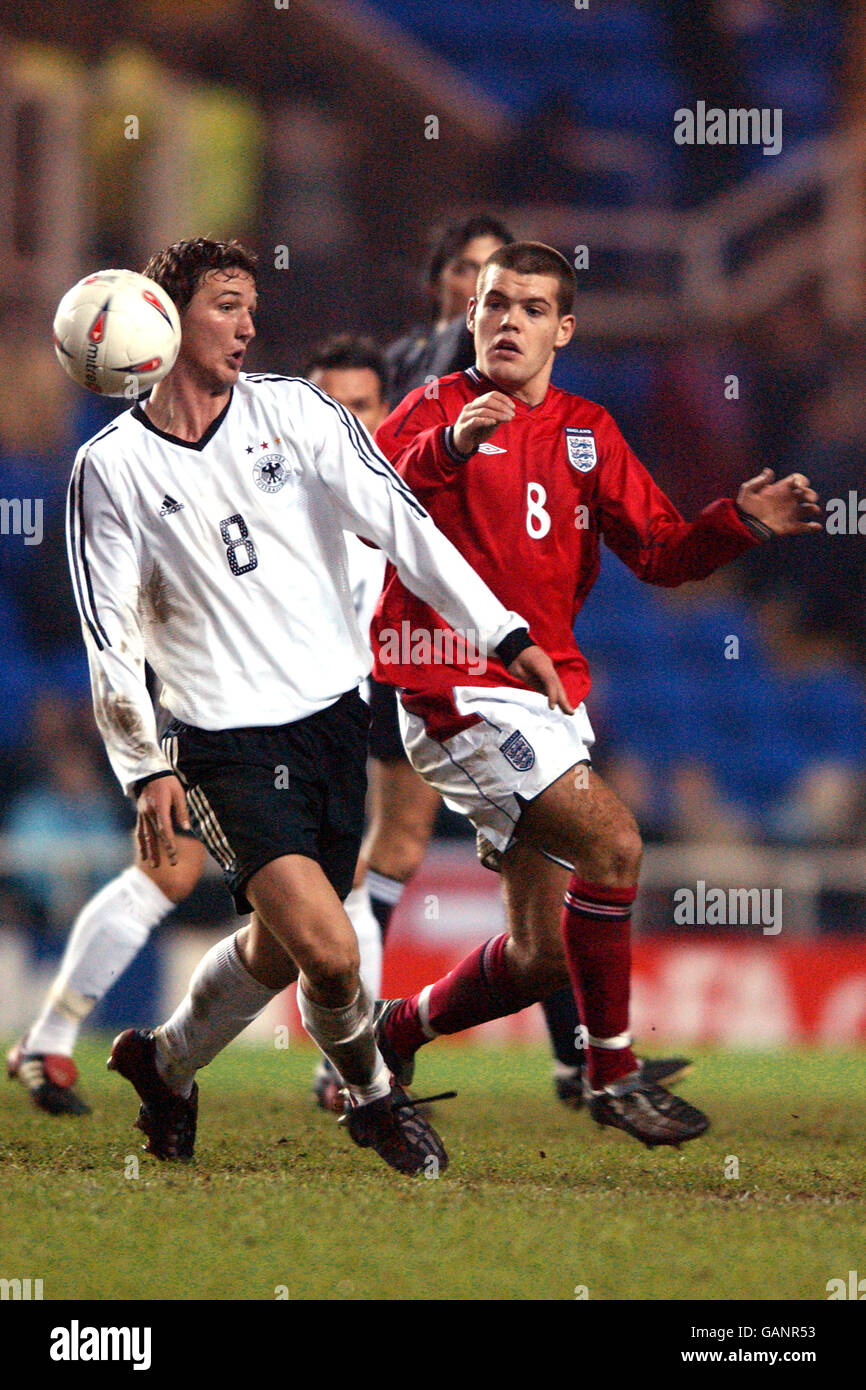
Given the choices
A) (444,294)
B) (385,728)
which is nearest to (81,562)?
(385,728)

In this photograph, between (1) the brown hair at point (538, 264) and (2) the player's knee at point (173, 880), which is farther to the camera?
(2) the player's knee at point (173, 880)

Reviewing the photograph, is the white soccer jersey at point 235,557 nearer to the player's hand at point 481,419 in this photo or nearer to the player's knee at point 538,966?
the player's hand at point 481,419

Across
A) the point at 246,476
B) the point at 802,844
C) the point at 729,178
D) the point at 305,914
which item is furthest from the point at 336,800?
the point at 729,178

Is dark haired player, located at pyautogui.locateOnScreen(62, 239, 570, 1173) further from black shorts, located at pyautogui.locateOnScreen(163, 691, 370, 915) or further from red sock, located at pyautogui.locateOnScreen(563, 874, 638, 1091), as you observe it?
red sock, located at pyautogui.locateOnScreen(563, 874, 638, 1091)

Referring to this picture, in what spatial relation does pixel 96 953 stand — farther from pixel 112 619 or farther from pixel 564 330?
pixel 564 330

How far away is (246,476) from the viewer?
450cm

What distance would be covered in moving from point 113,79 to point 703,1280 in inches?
528

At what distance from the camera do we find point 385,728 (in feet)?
20.3

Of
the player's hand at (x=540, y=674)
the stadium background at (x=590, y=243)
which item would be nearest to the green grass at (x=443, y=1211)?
the player's hand at (x=540, y=674)

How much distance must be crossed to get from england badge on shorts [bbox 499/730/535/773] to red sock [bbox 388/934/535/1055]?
1.96 ft

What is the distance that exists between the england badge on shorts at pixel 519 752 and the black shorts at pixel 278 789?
376mm

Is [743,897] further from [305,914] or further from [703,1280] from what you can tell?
[703,1280]

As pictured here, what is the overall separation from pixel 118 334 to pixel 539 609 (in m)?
1.32

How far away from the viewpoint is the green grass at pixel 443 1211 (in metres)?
3.29
